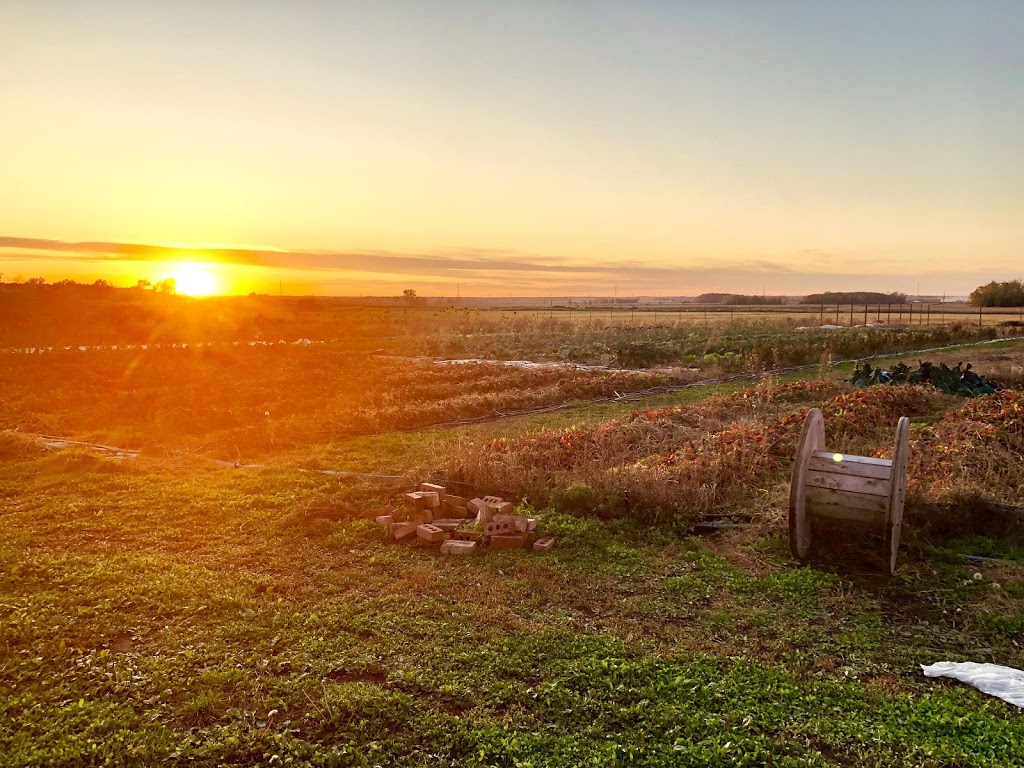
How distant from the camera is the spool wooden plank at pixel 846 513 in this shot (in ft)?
21.2

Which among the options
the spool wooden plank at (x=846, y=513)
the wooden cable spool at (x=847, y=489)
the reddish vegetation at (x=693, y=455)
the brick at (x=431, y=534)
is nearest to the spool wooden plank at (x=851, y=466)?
the wooden cable spool at (x=847, y=489)

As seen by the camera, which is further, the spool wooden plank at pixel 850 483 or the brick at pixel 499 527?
the brick at pixel 499 527

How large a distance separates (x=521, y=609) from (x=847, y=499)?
3.42 meters

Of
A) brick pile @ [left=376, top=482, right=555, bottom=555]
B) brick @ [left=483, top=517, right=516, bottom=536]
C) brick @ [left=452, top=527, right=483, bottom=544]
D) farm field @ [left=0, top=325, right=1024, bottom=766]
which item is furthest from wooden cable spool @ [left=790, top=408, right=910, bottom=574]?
brick @ [left=452, top=527, right=483, bottom=544]

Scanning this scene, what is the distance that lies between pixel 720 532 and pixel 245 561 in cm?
526

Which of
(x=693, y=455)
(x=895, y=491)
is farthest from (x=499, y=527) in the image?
(x=895, y=491)

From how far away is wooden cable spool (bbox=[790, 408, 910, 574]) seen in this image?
6344 millimetres

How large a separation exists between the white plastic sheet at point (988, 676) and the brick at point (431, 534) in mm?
4623

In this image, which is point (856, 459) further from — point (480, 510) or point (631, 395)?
point (631, 395)

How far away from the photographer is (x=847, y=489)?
21.5 ft

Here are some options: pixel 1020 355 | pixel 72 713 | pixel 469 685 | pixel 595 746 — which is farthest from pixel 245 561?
pixel 1020 355

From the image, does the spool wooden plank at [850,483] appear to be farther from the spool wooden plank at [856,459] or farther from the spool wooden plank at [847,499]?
the spool wooden plank at [856,459]

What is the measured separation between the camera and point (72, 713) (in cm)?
426

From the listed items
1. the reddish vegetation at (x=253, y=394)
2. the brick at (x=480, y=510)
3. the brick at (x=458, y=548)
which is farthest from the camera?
the reddish vegetation at (x=253, y=394)
